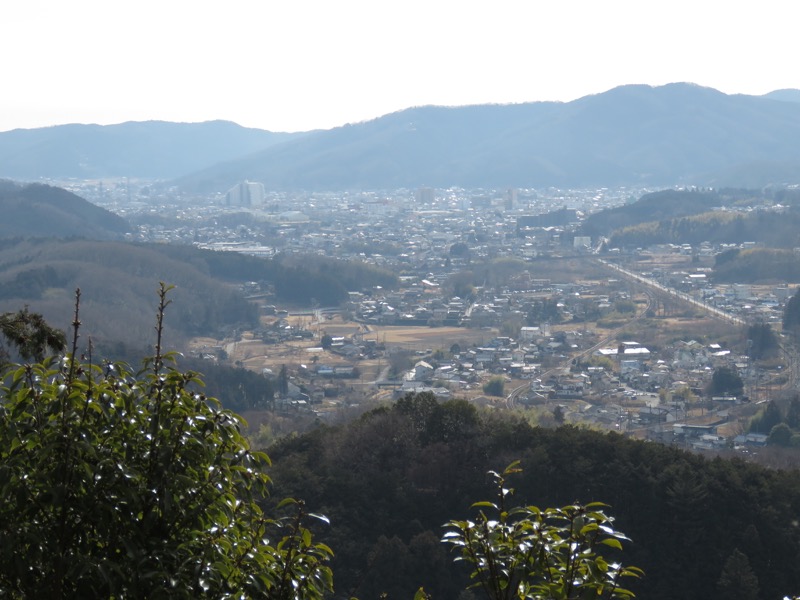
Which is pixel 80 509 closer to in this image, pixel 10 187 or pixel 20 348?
pixel 20 348

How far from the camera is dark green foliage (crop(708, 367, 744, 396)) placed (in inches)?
981

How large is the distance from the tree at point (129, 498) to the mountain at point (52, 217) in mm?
49355

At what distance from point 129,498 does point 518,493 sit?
966cm

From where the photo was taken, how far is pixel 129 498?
8.23 feet

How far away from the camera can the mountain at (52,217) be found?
172 ft

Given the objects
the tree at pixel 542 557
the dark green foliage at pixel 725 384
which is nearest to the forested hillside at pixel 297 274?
the dark green foliage at pixel 725 384

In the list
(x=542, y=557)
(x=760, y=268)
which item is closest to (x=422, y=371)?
(x=760, y=268)

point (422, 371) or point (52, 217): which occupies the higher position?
point (52, 217)

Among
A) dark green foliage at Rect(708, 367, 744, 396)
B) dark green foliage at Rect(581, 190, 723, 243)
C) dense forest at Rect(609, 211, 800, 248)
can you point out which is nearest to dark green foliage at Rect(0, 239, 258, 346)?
dark green foliage at Rect(708, 367, 744, 396)

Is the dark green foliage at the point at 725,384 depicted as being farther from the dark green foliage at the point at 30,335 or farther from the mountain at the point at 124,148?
the mountain at the point at 124,148

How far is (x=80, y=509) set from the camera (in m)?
2.51

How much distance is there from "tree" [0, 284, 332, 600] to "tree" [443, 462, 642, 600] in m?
0.43

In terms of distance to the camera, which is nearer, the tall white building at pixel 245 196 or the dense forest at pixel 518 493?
the dense forest at pixel 518 493

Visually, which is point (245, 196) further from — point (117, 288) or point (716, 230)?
point (117, 288)
